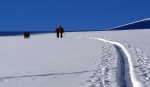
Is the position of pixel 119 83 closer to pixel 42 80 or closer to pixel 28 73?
pixel 42 80

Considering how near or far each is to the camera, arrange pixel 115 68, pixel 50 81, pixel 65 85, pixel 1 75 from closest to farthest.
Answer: pixel 65 85
pixel 50 81
pixel 1 75
pixel 115 68

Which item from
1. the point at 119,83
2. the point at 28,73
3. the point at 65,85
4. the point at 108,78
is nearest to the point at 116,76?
the point at 108,78

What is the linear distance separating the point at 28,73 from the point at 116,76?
7.66ft

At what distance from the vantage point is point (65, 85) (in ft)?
25.1

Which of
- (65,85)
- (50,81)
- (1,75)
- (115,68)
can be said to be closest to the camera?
(65,85)

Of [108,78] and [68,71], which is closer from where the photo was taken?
[108,78]

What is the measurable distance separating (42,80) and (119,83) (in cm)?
179

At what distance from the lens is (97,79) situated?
834cm

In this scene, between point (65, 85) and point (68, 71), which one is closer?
point (65, 85)

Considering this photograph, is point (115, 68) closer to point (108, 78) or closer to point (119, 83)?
point (108, 78)

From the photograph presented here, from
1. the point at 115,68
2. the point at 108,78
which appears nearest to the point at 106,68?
the point at 115,68

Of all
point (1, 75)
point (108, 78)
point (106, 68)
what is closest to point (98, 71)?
point (106, 68)

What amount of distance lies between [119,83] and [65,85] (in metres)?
1.14

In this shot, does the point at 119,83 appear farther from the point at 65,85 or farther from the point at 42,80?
the point at 42,80
